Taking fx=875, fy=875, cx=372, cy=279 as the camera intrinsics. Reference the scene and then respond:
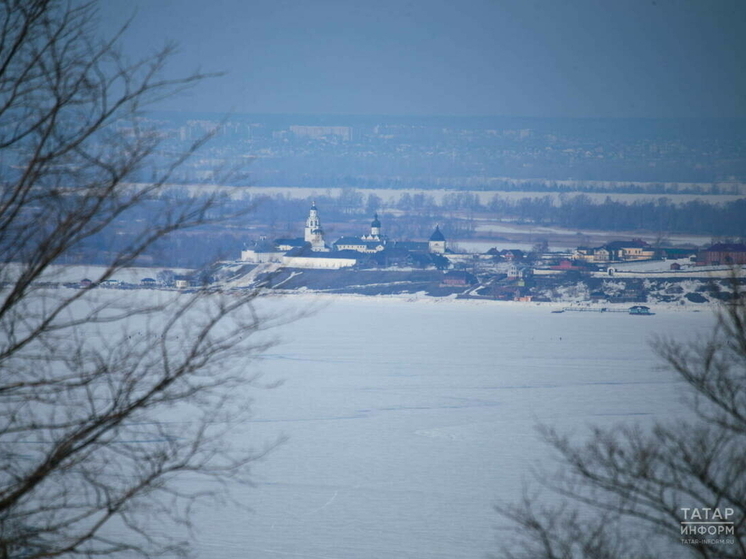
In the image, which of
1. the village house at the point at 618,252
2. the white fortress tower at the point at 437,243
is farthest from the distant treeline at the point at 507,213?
the village house at the point at 618,252

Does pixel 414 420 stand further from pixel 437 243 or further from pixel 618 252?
pixel 437 243

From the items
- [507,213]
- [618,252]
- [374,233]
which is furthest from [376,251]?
[507,213]

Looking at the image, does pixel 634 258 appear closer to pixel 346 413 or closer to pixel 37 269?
pixel 346 413

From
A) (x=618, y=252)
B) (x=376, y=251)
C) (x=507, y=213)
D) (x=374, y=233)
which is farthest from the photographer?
(x=507, y=213)

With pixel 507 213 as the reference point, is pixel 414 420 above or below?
below

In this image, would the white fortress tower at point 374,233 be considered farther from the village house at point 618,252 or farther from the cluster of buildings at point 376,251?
the village house at point 618,252

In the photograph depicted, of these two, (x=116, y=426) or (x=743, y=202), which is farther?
(x=743, y=202)

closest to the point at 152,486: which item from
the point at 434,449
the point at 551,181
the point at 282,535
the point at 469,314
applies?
the point at 282,535

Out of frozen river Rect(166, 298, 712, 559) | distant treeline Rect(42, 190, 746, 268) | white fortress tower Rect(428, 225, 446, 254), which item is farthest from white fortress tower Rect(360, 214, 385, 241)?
frozen river Rect(166, 298, 712, 559)
